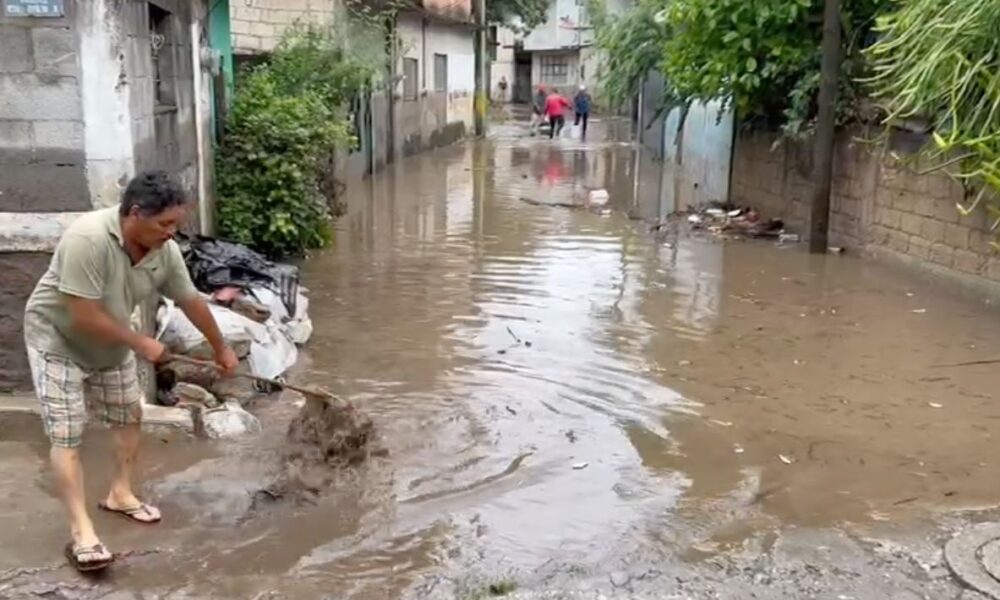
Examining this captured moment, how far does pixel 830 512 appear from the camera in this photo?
15.1 feet

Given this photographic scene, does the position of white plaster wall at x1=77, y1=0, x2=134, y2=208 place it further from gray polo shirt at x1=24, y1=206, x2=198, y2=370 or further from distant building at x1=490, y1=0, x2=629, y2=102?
distant building at x1=490, y1=0, x2=629, y2=102

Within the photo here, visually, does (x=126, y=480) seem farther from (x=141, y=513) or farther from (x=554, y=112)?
(x=554, y=112)

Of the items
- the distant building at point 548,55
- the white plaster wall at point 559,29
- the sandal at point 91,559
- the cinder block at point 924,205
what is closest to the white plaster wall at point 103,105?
the sandal at point 91,559

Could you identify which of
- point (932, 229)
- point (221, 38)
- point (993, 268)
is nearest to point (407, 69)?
point (221, 38)

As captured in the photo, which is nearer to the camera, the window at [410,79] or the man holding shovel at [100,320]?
the man holding shovel at [100,320]

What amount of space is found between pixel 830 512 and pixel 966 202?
5309 millimetres

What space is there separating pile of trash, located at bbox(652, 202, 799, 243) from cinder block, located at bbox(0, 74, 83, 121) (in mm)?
8488

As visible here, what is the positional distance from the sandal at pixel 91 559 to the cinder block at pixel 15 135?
7.80 feet

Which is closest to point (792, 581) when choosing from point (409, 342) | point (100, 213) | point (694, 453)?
point (694, 453)

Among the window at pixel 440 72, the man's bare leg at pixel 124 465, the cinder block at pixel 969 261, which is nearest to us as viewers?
the man's bare leg at pixel 124 465

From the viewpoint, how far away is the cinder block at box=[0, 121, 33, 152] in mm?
5281

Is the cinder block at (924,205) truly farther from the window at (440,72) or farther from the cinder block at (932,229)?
the window at (440,72)

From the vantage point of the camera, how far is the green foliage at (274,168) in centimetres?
927

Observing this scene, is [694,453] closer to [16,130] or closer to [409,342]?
[409,342]
